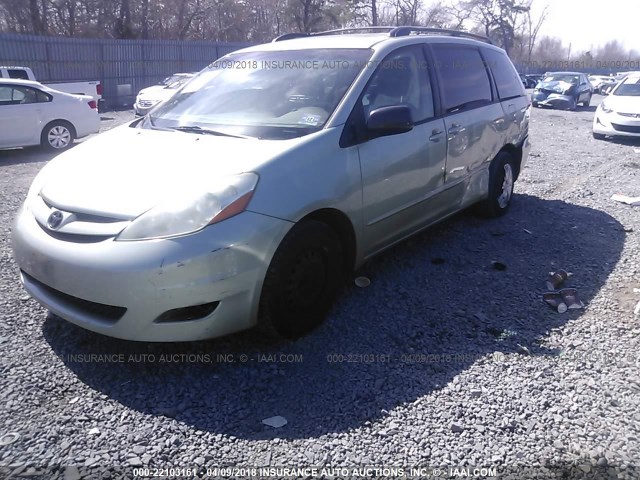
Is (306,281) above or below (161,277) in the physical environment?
below

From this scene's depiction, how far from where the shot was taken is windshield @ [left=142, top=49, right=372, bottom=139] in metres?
3.48

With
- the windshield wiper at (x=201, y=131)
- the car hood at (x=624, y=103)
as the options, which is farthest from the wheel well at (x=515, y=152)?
the car hood at (x=624, y=103)

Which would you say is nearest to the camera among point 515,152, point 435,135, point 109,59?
point 435,135

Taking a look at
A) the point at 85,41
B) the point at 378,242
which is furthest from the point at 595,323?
the point at 85,41

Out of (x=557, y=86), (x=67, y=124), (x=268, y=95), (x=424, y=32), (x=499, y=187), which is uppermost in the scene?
(x=424, y=32)

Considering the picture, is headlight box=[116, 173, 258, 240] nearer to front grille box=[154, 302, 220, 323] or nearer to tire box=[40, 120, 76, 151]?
front grille box=[154, 302, 220, 323]

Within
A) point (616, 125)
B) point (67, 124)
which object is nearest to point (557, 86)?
point (616, 125)

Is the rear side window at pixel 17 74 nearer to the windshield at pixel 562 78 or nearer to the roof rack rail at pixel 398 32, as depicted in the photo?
the roof rack rail at pixel 398 32

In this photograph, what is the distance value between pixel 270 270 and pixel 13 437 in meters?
1.46

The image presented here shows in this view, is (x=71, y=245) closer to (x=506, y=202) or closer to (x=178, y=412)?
(x=178, y=412)

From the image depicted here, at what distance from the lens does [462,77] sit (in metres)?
4.89

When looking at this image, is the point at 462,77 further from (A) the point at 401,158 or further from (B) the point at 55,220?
(B) the point at 55,220

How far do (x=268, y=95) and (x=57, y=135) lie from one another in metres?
8.25

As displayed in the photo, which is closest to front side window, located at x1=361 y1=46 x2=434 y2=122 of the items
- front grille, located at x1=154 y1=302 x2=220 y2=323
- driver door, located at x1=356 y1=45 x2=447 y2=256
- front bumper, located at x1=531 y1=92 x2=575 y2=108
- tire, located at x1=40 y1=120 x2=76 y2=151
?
driver door, located at x1=356 y1=45 x2=447 y2=256
